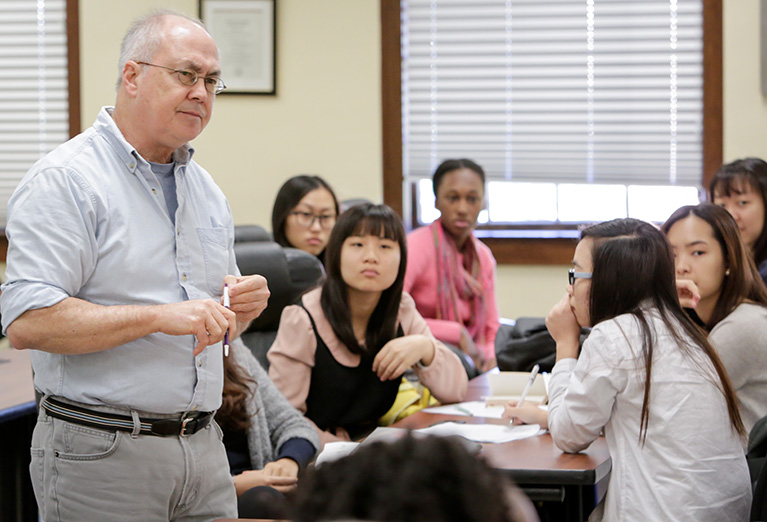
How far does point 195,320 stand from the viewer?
54.8 inches

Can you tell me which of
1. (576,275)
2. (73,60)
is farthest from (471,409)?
(73,60)

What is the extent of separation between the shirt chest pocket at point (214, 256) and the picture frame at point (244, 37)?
3.07 metres

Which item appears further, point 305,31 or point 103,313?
point 305,31

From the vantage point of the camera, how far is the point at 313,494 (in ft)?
1.96

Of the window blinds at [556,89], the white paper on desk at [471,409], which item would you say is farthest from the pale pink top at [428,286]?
the white paper on desk at [471,409]

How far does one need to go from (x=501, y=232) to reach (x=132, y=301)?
3.38 metres

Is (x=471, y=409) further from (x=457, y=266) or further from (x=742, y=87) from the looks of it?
(x=742, y=87)

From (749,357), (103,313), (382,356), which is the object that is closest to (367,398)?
(382,356)

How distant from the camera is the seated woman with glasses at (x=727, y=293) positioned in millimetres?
2223

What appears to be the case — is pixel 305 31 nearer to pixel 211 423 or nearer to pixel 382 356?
pixel 382 356

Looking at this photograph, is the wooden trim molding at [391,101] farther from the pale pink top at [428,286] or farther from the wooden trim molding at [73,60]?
the wooden trim molding at [73,60]

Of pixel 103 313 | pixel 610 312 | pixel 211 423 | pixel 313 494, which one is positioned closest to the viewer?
pixel 313 494

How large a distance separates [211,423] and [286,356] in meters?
0.85

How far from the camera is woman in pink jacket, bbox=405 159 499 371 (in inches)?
154
